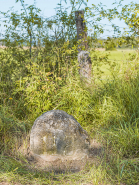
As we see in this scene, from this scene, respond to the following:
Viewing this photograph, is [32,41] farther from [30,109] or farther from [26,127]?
[26,127]

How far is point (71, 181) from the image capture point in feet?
7.97

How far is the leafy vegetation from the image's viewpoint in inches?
99.5

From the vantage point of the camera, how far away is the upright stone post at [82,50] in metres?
4.52

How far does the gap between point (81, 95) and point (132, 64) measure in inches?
52.0

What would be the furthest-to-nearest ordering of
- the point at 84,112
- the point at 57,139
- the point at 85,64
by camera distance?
the point at 85,64 < the point at 84,112 < the point at 57,139

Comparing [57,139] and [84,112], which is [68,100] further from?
[57,139]

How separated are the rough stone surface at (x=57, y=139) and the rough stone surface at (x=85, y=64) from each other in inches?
69.4

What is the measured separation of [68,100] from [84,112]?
1.36ft

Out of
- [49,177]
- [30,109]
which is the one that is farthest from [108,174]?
[30,109]

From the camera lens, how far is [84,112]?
3.82m

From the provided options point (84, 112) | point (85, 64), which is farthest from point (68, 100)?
point (85, 64)

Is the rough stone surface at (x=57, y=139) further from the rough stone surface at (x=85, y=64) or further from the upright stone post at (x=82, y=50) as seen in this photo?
the rough stone surface at (x=85, y=64)

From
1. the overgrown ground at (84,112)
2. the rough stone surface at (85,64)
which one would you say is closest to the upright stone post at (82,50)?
the rough stone surface at (85,64)

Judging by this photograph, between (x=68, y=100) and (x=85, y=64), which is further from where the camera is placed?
(x=85, y=64)
